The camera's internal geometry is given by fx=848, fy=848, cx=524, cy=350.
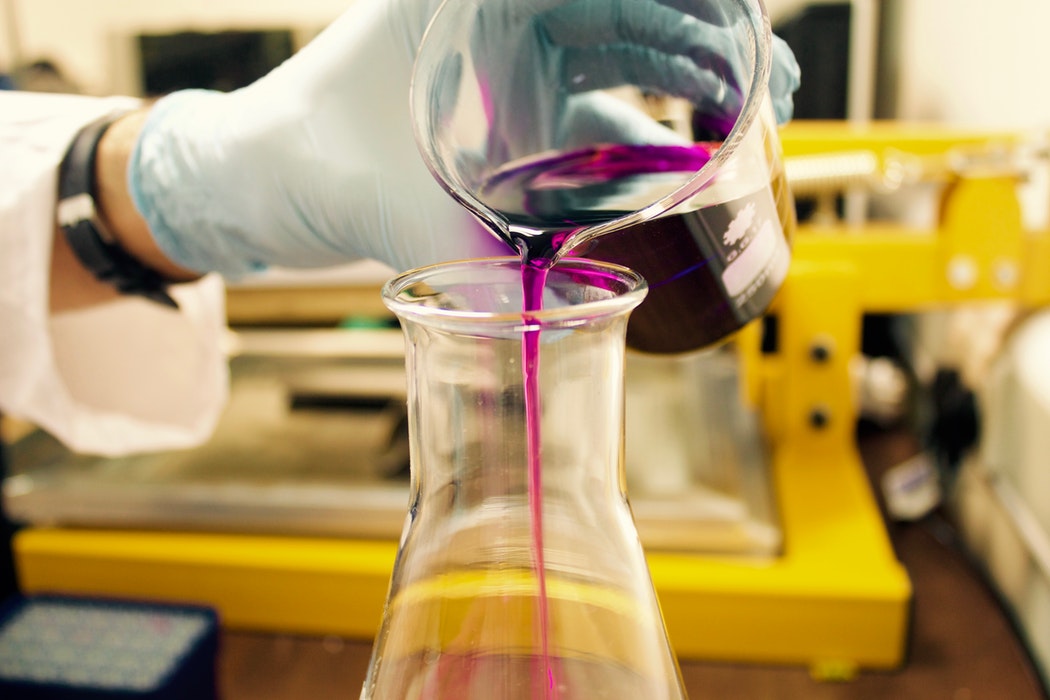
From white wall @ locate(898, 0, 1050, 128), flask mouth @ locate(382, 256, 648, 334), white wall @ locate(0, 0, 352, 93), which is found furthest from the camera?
white wall @ locate(0, 0, 352, 93)

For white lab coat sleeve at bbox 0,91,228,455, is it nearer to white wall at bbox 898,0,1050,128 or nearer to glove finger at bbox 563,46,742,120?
glove finger at bbox 563,46,742,120

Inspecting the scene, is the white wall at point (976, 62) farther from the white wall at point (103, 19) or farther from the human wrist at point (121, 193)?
the white wall at point (103, 19)

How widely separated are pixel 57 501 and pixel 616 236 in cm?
116

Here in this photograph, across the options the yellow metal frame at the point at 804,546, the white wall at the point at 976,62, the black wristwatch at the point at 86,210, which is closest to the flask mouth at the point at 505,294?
the black wristwatch at the point at 86,210

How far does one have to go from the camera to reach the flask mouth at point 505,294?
342 millimetres

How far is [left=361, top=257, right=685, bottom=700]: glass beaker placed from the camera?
1.28 feet

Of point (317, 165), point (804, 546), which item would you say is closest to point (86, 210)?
point (317, 165)

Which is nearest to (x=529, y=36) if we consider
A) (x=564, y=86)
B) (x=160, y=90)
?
(x=564, y=86)

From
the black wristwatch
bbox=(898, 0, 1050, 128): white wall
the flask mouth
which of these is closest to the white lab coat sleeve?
the black wristwatch

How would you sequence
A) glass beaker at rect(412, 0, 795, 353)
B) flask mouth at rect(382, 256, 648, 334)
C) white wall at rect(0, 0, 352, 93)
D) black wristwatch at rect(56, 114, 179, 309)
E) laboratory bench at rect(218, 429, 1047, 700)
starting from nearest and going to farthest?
flask mouth at rect(382, 256, 648, 334) → glass beaker at rect(412, 0, 795, 353) → black wristwatch at rect(56, 114, 179, 309) → laboratory bench at rect(218, 429, 1047, 700) → white wall at rect(0, 0, 352, 93)

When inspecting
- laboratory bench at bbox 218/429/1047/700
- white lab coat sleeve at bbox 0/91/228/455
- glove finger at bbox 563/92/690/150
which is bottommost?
laboratory bench at bbox 218/429/1047/700

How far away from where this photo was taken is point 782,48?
55 centimetres

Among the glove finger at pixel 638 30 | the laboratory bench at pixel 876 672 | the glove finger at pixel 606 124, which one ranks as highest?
the glove finger at pixel 638 30

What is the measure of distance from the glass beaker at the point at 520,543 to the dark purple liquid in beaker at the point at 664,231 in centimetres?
7
